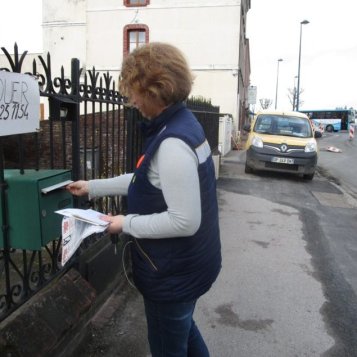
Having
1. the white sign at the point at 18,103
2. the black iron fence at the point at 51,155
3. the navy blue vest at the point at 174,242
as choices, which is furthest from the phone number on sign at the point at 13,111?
the navy blue vest at the point at 174,242

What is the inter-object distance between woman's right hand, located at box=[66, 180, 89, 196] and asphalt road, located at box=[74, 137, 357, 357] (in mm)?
1265

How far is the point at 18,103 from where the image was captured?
2.08 meters

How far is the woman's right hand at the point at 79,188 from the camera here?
2344 mm

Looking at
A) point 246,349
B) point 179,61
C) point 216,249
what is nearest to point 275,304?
point 246,349

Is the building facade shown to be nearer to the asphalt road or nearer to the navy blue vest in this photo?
the asphalt road

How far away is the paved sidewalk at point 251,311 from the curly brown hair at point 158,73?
1999 millimetres

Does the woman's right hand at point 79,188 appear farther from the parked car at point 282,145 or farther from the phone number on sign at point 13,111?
the parked car at point 282,145

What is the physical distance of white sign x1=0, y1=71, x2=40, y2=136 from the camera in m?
1.97

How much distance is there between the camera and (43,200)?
221cm

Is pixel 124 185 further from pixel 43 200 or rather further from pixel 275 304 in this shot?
pixel 275 304

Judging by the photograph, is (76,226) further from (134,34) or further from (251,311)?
(134,34)

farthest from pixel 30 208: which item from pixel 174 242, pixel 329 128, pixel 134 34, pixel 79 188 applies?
pixel 329 128

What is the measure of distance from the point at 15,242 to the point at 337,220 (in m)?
5.80

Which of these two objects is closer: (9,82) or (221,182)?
(9,82)
